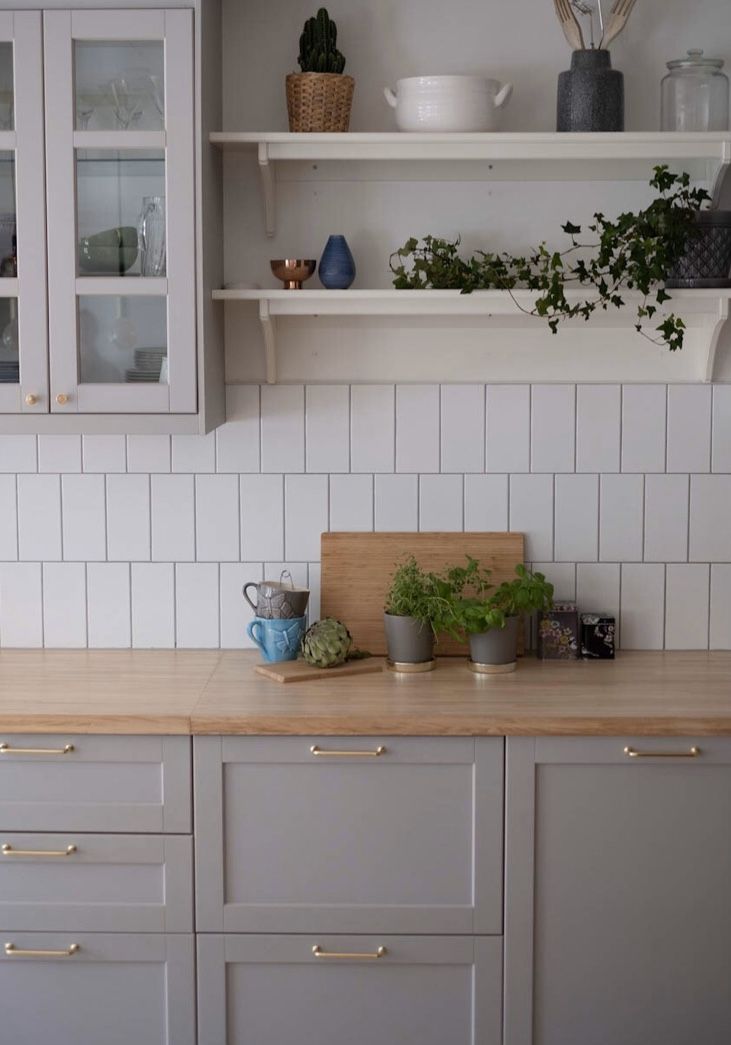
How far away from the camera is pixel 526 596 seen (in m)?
2.83

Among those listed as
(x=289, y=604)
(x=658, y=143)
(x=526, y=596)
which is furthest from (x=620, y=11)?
(x=289, y=604)

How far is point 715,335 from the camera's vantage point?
2920mm

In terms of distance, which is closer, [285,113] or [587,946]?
[587,946]

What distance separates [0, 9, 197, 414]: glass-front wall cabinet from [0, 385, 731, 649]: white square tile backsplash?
1.23 ft

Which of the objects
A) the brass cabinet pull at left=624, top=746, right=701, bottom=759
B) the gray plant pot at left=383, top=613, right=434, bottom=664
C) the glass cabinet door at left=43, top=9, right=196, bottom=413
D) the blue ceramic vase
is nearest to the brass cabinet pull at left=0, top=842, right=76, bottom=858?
the gray plant pot at left=383, top=613, right=434, bottom=664

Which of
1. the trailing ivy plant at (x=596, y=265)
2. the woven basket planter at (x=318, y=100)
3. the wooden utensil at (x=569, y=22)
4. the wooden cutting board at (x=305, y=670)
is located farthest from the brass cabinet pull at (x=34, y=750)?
the wooden utensil at (x=569, y=22)

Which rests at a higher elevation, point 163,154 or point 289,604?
point 163,154

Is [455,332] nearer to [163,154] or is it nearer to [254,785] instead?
[163,154]

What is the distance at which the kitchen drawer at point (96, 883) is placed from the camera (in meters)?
2.54

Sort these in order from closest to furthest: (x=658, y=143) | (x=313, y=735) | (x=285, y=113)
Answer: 1. (x=313, y=735)
2. (x=658, y=143)
3. (x=285, y=113)

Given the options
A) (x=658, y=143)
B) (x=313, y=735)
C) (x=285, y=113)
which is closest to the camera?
(x=313, y=735)

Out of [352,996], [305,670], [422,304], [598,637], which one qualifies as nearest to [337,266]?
[422,304]

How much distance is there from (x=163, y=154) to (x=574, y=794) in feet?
4.97

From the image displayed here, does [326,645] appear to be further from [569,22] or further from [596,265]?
[569,22]
